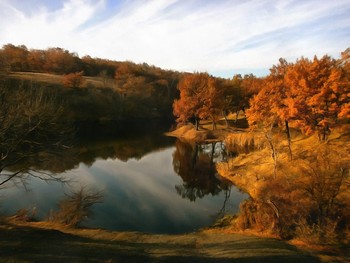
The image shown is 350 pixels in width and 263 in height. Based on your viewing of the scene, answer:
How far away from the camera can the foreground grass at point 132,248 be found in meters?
16.9

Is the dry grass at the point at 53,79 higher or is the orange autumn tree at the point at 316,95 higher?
the dry grass at the point at 53,79

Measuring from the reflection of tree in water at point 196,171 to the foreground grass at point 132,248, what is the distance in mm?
14756

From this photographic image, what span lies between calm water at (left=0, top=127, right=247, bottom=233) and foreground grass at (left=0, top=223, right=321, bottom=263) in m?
5.00

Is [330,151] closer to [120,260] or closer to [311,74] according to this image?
[311,74]

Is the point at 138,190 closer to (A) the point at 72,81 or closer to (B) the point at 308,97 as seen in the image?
(B) the point at 308,97

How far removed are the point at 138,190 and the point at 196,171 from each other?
1436cm

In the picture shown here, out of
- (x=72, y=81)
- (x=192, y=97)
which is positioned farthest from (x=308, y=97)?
(x=72, y=81)

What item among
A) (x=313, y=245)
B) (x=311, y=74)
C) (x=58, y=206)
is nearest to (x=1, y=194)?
(x=58, y=206)

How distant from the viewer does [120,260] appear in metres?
17.1

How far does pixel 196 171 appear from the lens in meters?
50.2

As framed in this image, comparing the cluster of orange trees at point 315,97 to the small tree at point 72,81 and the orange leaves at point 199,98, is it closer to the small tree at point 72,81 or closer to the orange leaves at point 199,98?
the orange leaves at point 199,98

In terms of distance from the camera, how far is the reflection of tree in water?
39.8 meters

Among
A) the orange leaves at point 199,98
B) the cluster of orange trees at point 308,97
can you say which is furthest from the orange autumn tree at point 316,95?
the orange leaves at point 199,98

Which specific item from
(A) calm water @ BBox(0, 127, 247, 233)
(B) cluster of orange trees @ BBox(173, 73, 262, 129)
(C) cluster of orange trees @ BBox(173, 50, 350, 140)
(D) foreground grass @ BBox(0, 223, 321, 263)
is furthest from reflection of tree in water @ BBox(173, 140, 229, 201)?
(D) foreground grass @ BBox(0, 223, 321, 263)
